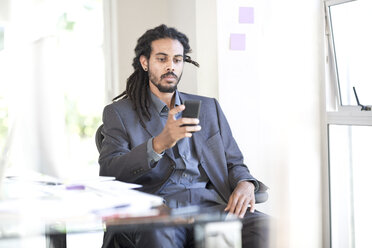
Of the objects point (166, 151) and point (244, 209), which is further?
point (166, 151)

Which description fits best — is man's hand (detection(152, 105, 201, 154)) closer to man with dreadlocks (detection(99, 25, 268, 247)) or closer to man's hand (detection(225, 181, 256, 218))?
man with dreadlocks (detection(99, 25, 268, 247))

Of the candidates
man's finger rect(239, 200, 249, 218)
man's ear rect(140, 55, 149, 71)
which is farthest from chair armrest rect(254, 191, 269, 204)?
man's ear rect(140, 55, 149, 71)

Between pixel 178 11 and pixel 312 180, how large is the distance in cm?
138

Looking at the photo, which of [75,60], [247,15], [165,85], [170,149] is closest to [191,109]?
[170,149]

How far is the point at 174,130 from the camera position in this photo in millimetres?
2004

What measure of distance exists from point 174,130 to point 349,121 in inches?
55.5

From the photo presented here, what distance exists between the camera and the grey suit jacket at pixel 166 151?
90.3 inches

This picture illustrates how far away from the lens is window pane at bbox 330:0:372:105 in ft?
9.71

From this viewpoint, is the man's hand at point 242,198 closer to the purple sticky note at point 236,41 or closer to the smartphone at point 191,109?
the smartphone at point 191,109

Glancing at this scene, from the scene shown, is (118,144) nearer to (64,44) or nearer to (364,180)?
(364,180)

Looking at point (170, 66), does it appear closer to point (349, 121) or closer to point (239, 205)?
point (239, 205)

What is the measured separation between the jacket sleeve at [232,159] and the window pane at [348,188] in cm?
92

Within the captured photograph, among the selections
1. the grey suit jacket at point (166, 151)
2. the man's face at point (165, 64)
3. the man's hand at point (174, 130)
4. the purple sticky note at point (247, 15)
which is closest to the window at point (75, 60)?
the man's face at point (165, 64)

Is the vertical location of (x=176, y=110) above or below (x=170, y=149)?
above
